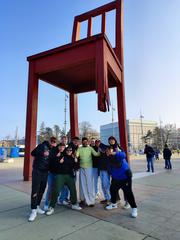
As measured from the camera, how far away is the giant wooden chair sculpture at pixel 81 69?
5.46 metres

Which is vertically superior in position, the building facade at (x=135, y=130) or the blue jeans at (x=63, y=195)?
the building facade at (x=135, y=130)

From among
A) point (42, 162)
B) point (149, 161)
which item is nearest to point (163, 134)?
point (149, 161)

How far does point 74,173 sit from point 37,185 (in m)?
0.88

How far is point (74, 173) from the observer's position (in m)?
4.34

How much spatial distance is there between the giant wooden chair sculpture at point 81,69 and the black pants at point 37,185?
2.17m

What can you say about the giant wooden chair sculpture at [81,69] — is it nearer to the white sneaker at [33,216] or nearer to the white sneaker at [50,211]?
the white sneaker at [50,211]

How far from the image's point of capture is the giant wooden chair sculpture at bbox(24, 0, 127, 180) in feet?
17.9

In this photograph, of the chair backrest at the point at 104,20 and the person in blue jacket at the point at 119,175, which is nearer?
the person in blue jacket at the point at 119,175

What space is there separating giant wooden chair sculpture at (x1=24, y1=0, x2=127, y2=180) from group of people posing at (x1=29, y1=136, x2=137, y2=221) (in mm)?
1258

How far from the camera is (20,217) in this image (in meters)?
3.63

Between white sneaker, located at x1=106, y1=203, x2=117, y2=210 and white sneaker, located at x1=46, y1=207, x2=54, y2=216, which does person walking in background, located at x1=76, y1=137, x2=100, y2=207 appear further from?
white sneaker, located at x1=46, y1=207, x2=54, y2=216

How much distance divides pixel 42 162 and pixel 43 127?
6670 centimetres

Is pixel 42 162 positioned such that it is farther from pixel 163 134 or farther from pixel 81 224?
pixel 163 134

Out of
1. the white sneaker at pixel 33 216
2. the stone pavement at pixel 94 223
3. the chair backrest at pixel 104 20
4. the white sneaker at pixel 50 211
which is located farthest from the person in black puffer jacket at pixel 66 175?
the chair backrest at pixel 104 20
